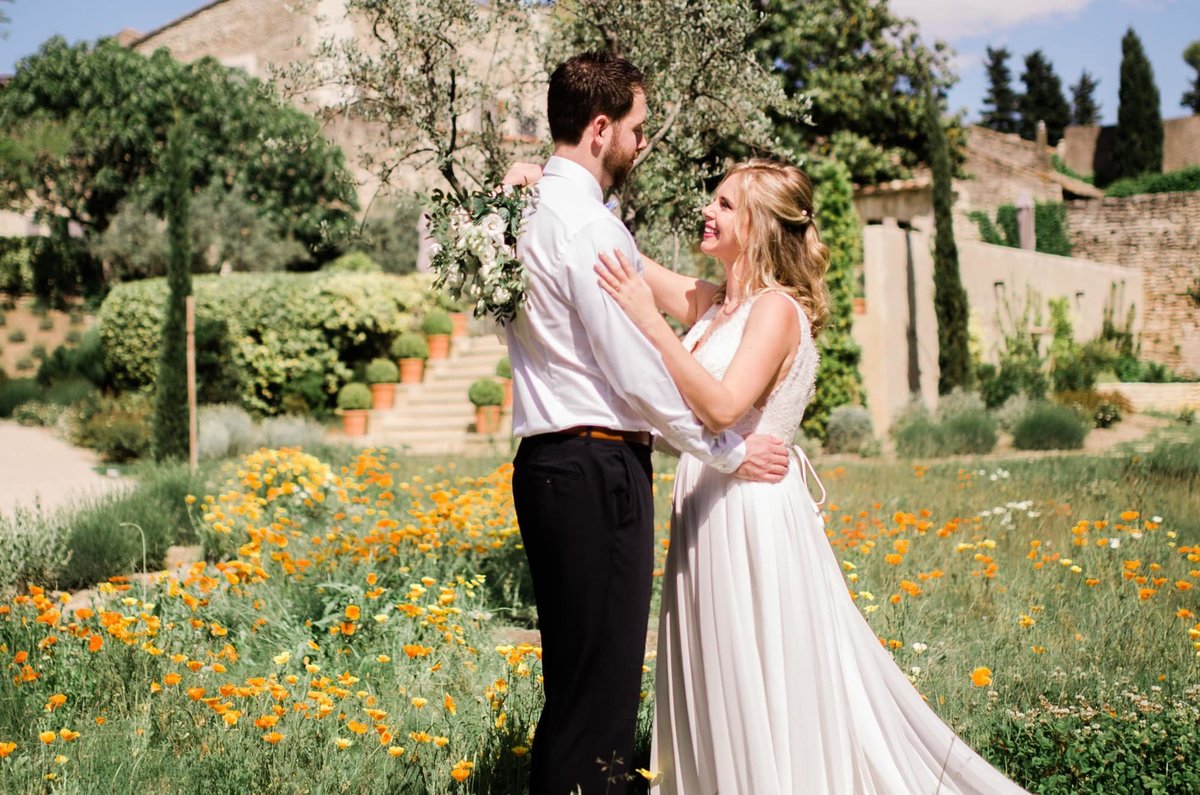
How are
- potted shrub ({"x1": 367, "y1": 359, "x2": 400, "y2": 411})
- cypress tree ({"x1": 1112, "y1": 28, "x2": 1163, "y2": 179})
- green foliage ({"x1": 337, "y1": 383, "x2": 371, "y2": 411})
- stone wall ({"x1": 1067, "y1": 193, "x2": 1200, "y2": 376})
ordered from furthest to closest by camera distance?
cypress tree ({"x1": 1112, "y1": 28, "x2": 1163, "y2": 179})
stone wall ({"x1": 1067, "y1": 193, "x2": 1200, "y2": 376})
potted shrub ({"x1": 367, "y1": 359, "x2": 400, "y2": 411})
green foliage ({"x1": 337, "y1": 383, "x2": 371, "y2": 411})

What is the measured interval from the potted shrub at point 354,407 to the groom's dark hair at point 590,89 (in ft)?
44.1

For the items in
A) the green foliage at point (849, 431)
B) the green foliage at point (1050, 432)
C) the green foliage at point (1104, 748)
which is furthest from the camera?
the green foliage at point (849, 431)

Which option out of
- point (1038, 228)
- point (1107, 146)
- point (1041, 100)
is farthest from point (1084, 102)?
point (1038, 228)

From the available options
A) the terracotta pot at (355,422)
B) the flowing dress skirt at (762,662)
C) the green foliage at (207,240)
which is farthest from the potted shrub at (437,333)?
the flowing dress skirt at (762,662)

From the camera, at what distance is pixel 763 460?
2844 mm

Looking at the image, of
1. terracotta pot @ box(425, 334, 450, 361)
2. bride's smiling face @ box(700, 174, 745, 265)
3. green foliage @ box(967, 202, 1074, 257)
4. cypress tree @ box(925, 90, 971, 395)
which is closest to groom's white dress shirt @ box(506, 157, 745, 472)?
bride's smiling face @ box(700, 174, 745, 265)

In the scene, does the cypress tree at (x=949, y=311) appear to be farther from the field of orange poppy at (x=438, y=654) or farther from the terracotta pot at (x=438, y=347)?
the field of orange poppy at (x=438, y=654)

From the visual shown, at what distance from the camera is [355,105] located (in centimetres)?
611

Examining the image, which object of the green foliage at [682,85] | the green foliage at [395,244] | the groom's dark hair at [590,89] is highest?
the green foliage at [395,244]

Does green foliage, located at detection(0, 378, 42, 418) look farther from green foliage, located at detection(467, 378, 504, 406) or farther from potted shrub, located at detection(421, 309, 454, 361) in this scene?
green foliage, located at detection(467, 378, 504, 406)

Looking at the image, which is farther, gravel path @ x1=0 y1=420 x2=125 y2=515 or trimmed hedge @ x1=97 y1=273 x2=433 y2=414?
trimmed hedge @ x1=97 y1=273 x2=433 y2=414

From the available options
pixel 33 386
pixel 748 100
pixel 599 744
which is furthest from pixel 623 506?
pixel 33 386

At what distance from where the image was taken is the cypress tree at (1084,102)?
55281 mm

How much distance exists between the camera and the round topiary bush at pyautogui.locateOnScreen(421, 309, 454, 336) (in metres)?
17.3
